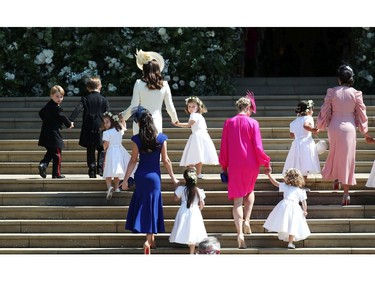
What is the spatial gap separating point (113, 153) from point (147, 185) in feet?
3.95

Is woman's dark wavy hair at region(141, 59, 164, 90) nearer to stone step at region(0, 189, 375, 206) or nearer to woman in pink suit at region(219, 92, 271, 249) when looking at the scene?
woman in pink suit at region(219, 92, 271, 249)

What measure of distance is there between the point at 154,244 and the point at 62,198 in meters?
1.72

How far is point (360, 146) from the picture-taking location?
19766 mm

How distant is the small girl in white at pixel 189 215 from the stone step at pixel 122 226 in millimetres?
564

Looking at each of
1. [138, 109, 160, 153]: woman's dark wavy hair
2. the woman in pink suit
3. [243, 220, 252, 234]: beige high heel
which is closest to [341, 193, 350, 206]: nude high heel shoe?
the woman in pink suit

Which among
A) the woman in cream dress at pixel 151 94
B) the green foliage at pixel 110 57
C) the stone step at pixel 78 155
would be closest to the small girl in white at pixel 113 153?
the woman in cream dress at pixel 151 94

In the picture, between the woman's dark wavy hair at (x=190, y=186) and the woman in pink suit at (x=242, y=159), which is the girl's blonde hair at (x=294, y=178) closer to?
the woman in pink suit at (x=242, y=159)

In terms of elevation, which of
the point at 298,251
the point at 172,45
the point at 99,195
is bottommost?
the point at 298,251

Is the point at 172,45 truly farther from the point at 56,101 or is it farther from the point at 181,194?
the point at 181,194

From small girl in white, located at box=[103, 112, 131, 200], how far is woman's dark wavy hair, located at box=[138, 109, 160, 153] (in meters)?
1.00

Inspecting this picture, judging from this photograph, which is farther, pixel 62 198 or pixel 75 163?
pixel 75 163

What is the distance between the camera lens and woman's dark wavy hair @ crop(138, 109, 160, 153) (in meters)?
16.4

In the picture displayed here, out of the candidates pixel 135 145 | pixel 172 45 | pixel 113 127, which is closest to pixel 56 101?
pixel 113 127

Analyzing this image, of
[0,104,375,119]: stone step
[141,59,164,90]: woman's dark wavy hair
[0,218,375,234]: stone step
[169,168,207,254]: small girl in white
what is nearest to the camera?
[169,168,207,254]: small girl in white
